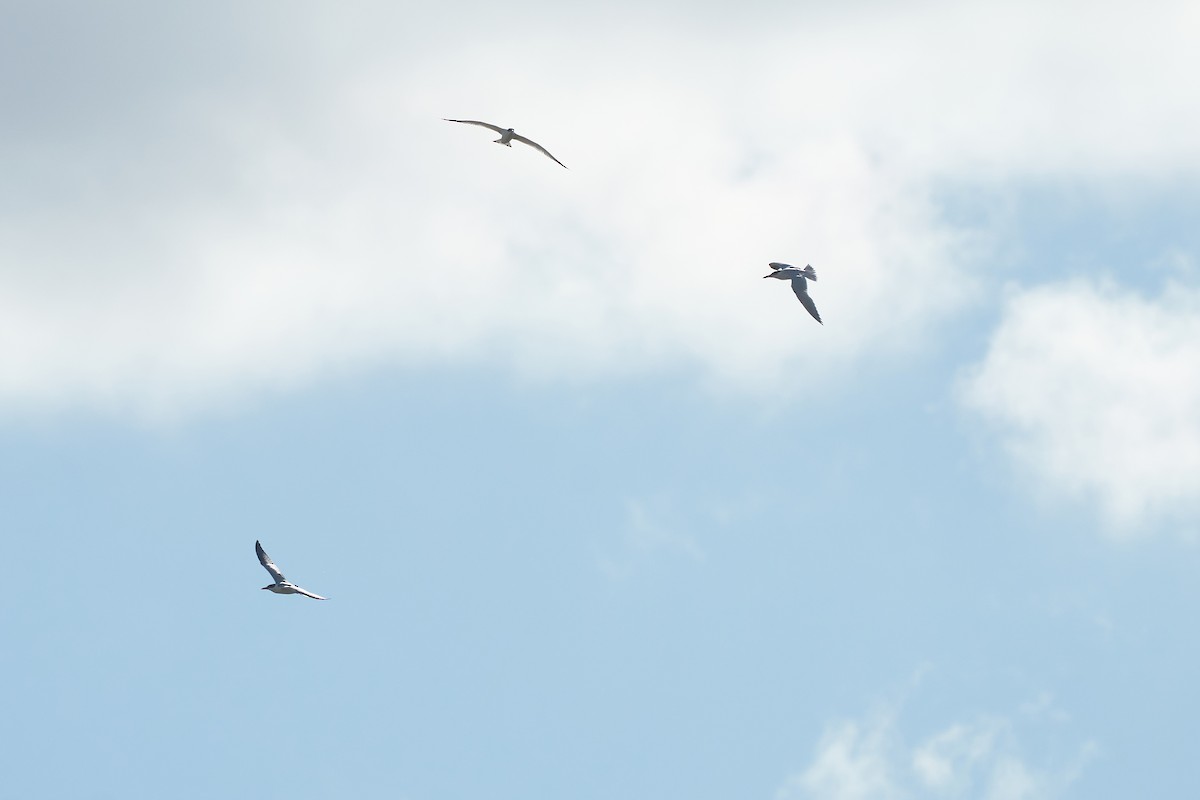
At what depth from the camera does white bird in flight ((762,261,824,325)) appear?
149m

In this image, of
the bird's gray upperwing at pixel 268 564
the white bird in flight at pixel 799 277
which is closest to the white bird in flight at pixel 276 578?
the bird's gray upperwing at pixel 268 564

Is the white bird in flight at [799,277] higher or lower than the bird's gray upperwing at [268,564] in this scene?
higher

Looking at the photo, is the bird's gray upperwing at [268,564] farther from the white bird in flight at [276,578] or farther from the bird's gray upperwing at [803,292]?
the bird's gray upperwing at [803,292]

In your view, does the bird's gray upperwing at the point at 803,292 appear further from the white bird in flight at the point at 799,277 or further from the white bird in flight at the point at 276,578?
the white bird in flight at the point at 276,578

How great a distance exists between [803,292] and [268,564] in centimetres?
5149

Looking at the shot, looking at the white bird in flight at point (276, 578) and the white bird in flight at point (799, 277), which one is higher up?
the white bird in flight at point (799, 277)

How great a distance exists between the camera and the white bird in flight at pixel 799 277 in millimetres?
149000

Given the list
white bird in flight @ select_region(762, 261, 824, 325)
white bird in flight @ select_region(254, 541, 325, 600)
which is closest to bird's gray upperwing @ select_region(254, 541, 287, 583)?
white bird in flight @ select_region(254, 541, 325, 600)

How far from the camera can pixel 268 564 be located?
158 meters

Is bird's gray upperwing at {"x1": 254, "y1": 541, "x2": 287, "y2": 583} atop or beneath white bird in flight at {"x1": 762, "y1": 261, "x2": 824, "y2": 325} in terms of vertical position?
beneath

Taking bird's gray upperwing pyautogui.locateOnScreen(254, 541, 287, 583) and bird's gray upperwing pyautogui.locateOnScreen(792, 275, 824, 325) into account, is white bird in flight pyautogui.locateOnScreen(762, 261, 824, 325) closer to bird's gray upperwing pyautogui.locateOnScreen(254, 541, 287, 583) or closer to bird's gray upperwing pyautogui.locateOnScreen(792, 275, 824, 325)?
bird's gray upperwing pyautogui.locateOnScreen(792, 275, 824, 325)

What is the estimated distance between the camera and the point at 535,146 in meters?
137

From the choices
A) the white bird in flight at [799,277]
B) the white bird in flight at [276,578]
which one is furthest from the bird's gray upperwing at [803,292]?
the white bird in flight at [276,578]

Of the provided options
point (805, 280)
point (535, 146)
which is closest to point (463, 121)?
point (535, 146)
